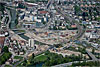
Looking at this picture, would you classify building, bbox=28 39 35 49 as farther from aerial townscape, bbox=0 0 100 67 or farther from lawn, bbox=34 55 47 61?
lawn, bbox=34 55 47 61

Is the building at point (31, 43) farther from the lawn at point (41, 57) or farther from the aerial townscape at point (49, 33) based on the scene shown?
the lawn at point (41, 57)

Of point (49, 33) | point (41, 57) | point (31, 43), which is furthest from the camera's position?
point (49, 33)

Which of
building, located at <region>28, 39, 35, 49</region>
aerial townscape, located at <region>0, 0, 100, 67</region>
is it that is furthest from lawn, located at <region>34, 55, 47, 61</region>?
building, located at <region>28, 39, 35, 49</region>

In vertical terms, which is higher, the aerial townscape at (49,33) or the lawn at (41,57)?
the aerial townscape at (49,33)

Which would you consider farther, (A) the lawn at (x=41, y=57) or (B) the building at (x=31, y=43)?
(B) the building at (x=31, y=43)

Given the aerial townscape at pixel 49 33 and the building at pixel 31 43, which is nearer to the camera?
the aerial townscape at pixel 49 33

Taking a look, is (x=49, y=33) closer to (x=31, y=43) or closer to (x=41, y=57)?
(x=31, y=43)

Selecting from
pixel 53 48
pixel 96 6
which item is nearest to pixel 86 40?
pixel 53 48

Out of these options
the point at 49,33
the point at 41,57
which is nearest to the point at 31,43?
the point at 41,57

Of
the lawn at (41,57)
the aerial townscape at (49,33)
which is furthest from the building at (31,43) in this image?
the lawn at (41,57)

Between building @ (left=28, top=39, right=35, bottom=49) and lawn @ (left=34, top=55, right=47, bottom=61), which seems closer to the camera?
lawn @ (left=34, top=55, right=47, bottom=61)
